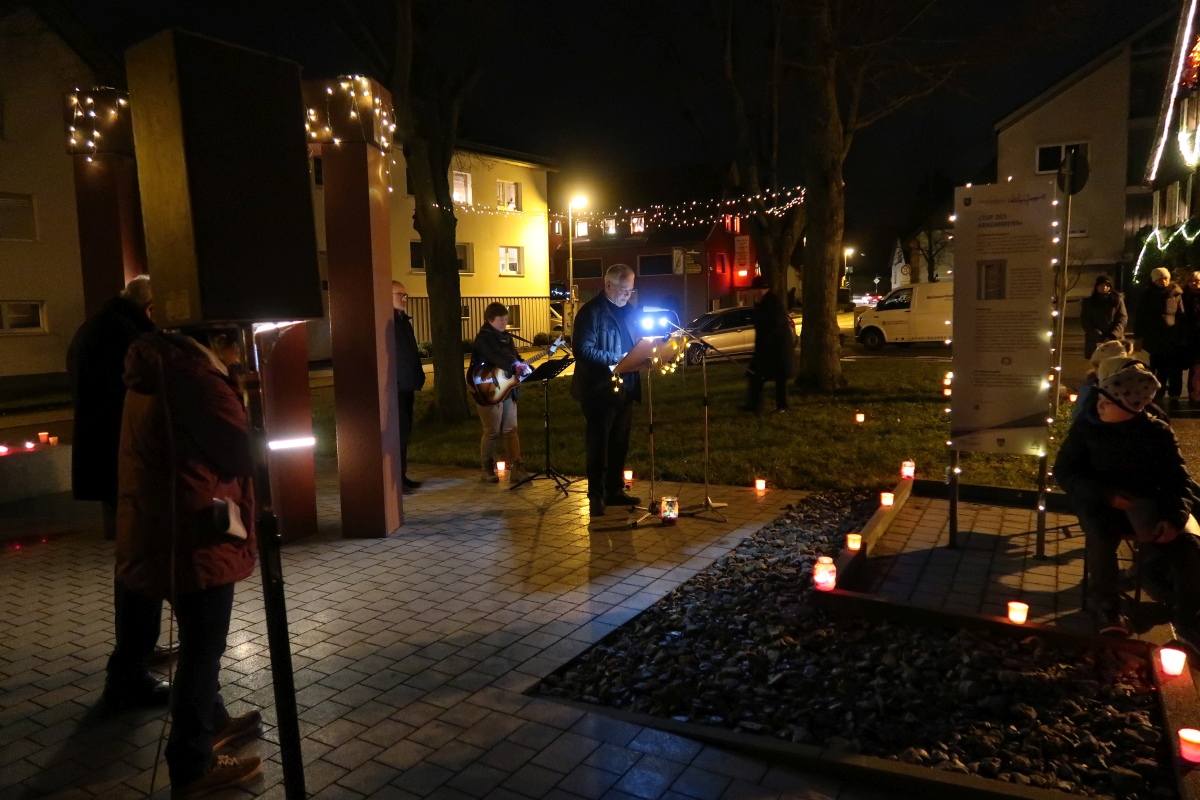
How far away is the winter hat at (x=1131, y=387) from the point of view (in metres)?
4.68

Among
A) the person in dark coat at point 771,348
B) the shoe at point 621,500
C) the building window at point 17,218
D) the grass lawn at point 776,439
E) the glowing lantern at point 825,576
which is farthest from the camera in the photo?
the building window at point 17,218

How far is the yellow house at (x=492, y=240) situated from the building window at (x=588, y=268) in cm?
1311

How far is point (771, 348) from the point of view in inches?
489

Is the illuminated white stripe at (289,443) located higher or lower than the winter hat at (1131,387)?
lower

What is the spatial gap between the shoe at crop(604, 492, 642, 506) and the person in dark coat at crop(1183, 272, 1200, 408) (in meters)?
8.66

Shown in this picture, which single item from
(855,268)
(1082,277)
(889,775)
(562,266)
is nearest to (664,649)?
(889,775)

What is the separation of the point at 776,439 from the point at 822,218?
540 cm

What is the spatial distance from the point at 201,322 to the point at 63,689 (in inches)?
113

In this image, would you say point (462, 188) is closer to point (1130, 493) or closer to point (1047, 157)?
point (1047, 157)

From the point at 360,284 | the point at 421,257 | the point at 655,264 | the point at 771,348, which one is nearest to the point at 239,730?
the point at 360,284

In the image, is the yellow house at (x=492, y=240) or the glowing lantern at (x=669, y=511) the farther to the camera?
the yellow house at (x=492, y=240)

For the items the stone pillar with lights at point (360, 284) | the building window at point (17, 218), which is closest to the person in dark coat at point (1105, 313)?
the stone pillar with lights at point (360, 284)

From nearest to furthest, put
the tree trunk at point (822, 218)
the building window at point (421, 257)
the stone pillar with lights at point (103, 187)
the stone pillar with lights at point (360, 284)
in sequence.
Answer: the stone pillar with lights at point (360, 284) < the stone pillar with lights at point (103, 187) < the tree trunk at point (822, 218) < the building window at point (421, 257)

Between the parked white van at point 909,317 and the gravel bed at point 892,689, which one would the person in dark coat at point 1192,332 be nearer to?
the gravel bed at point 892,689
